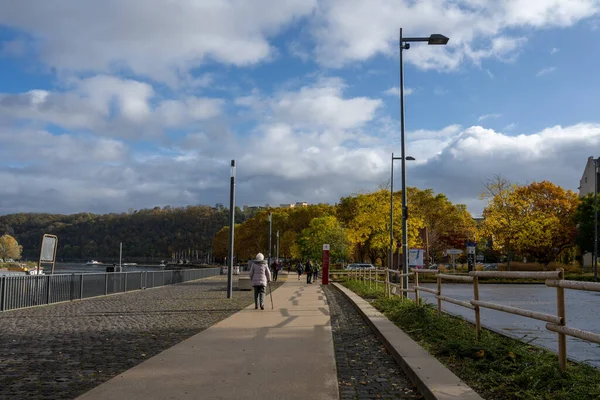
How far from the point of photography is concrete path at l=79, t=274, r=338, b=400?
5809mm

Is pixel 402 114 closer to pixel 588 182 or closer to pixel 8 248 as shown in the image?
pixel 588 182

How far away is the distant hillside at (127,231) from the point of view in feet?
535

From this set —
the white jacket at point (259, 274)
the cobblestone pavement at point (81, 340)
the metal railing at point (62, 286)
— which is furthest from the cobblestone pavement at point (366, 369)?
the metal railing at point (62, 286)

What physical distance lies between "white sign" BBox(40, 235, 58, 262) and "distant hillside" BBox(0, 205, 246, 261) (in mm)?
142666

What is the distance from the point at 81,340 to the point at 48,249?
34.1 feet

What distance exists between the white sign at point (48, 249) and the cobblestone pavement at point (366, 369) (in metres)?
11.2

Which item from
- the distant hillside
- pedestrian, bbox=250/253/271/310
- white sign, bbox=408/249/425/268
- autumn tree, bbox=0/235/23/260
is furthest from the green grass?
the distant hillside

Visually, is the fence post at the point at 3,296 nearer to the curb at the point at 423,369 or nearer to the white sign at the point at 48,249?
the white sign at the point at 48,249

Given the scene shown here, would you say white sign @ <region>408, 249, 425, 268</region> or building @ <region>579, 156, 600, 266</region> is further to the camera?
building @ <region>579, 156, 600, 266</region>

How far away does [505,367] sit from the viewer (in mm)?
6238

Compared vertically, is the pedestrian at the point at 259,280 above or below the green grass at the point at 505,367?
above

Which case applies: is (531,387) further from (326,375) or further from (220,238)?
(220,238)

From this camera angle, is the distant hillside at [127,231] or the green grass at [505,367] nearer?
the green grass at [505,367]

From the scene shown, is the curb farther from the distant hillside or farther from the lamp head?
the distant hillside
